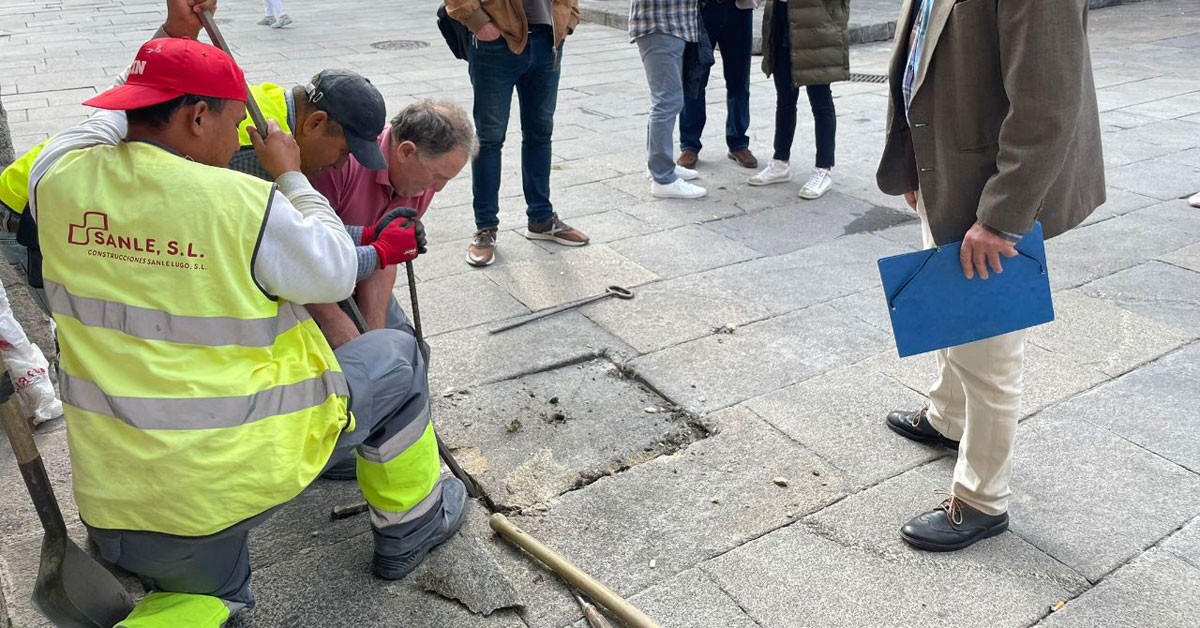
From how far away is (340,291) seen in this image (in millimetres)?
2012

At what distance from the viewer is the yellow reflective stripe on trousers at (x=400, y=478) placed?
7.94 ft

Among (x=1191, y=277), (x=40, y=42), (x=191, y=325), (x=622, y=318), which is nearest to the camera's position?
(x=191, y=325)

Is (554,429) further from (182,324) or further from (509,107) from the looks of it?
(509,107)

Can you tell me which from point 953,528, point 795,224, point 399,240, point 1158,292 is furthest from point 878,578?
point 795,224

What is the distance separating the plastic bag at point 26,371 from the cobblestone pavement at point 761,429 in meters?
0.11

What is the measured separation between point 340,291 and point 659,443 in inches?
58.3

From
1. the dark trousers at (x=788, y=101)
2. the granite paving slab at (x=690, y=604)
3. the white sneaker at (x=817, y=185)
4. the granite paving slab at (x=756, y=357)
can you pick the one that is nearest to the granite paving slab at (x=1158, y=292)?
the granite paving slab at (x=756, y=357)

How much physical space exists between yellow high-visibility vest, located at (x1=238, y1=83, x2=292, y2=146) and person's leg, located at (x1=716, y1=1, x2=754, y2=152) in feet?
12.0

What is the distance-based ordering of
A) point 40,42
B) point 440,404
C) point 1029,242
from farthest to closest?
1. point 40,42
2. point 440,404
3. point 1029,242

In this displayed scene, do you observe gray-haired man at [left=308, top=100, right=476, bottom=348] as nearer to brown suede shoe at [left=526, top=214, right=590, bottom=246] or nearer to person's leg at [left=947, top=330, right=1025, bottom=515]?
person's leg at [left=947, top=330, right=1025, bottom=515]

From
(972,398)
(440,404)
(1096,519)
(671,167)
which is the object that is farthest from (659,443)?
(671,167)

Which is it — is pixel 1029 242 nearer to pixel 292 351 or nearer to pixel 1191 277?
pixel 292 351

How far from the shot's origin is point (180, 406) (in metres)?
1.86

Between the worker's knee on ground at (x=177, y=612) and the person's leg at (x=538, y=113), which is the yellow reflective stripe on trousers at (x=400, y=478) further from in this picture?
the person's leg at (x=538, y=113)
